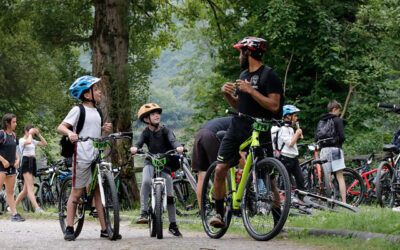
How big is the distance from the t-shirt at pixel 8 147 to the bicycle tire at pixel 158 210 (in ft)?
18.5

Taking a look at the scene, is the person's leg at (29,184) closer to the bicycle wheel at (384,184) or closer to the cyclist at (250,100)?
the bicycle wheel at (384,184)

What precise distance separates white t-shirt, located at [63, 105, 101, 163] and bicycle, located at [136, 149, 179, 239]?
79 cm

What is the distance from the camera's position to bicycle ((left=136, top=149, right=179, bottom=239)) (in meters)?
7.58

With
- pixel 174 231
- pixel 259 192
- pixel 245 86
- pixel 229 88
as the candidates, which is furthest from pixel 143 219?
pixel 245 86

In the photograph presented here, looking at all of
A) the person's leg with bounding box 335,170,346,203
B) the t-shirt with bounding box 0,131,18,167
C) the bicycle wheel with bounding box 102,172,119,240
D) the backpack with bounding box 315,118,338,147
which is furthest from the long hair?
the person's leg with bounding box 335,170,346,203

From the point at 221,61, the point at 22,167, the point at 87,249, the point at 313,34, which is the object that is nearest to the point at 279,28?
the point at 313,34

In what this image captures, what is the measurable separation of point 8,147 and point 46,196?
3.90m

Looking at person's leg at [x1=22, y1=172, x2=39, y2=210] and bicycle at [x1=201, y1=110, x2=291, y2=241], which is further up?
bicycle at [x1=201, y1=110, x2=291, y2=241]

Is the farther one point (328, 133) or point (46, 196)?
point (46, 196)

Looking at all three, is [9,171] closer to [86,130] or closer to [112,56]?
[112,56]

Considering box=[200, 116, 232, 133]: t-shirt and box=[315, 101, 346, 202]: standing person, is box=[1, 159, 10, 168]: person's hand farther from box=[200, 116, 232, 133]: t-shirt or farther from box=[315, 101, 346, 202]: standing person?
box=[315, 101, 346, 202]: standing person

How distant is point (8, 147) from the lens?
12.5 metres

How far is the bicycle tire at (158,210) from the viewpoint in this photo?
746 cm

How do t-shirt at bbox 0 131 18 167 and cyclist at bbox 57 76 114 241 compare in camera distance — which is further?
t-shirt at bbox 0 131 18 167
